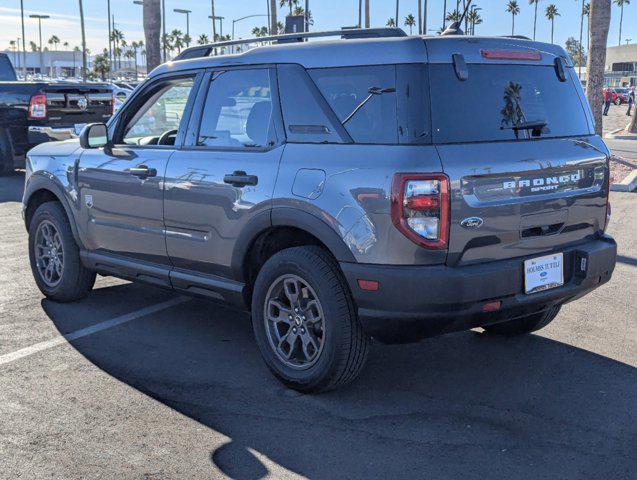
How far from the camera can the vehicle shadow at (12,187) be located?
484 inches

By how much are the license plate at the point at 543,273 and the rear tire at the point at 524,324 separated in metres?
0.99

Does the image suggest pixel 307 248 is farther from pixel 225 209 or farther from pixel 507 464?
pixel 507 464

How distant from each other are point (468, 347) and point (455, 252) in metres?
1.59

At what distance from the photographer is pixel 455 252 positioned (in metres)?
4.07

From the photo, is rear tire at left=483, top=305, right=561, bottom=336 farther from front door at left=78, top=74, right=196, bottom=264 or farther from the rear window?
front door at left=78, top=74, right=196, bottom=264

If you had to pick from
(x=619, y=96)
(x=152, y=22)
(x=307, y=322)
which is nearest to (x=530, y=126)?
(x=307, y=322)

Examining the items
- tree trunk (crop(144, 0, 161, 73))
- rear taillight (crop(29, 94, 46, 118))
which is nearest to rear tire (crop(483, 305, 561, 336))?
rear taillight (crop(29, 94, 46, 118))

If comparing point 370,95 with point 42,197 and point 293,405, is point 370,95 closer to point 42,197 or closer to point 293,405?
point 293,405

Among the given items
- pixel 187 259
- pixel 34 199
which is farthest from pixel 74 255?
pixel 187 259

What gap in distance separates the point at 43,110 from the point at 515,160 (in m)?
10.8

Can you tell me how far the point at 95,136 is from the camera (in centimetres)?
589

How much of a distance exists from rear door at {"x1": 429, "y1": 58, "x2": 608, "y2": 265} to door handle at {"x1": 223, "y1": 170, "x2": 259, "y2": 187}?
114 cm

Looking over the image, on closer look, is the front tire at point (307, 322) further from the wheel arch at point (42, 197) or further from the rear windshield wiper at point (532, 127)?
the wheel arch at point (42, 197)

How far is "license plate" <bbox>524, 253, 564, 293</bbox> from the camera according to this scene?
14.3 feet
